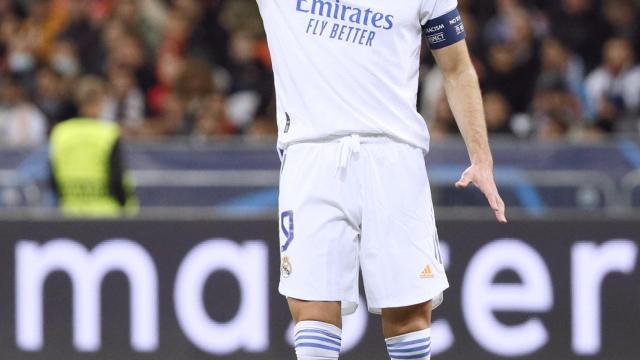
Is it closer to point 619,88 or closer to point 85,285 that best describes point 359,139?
point 85,285

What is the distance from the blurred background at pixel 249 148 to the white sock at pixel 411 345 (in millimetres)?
2753

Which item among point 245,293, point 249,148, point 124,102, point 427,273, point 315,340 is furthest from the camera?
point 124,102

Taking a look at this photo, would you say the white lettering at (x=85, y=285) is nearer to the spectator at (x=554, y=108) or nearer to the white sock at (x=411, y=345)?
the white sock at (x=411, y=345)

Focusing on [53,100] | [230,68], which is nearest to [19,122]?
[53,100]

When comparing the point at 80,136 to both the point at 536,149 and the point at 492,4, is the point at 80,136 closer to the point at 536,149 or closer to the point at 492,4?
the point at 536,149

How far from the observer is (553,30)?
41.5ft

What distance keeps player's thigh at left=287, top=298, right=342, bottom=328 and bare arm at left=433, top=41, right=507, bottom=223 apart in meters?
0.62

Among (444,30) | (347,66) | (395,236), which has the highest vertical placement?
(444,30)

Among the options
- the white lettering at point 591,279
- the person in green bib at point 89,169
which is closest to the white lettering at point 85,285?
the person in green bib at point 89,169

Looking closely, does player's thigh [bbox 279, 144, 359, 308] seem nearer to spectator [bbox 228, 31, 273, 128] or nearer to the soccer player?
the soccer player

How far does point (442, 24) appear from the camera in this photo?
5.11 m

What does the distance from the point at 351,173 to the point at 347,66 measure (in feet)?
1.20

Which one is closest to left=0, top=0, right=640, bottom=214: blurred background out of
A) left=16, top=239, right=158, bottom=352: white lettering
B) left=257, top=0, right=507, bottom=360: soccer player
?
left=16, top=239, right=158, bottom=352: white lettering

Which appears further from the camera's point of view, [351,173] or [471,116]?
[471,116]
